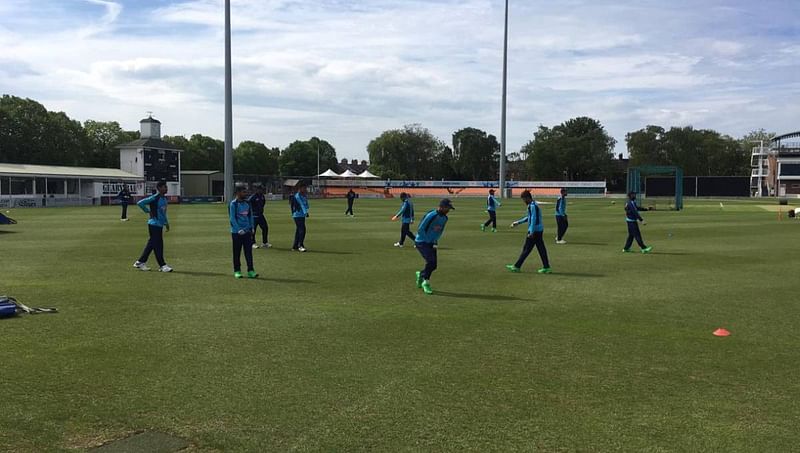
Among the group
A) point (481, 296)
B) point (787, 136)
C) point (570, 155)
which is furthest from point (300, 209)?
point (787, 136)

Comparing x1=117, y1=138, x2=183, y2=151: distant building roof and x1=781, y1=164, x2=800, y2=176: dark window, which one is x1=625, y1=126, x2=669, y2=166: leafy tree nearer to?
x1=781, y1=164, x2=800, y2=176: dark window

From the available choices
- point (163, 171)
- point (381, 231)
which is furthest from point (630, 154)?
point (381, 231)

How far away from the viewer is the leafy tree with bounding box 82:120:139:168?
89.6m

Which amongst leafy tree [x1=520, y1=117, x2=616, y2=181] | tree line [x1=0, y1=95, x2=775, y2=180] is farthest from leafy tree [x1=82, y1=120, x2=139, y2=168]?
leafy tree [x1=520, y1=117, x2=616, y2=181]

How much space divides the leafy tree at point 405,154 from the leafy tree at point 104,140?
46.6 metres

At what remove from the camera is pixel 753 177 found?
111875 millimetres

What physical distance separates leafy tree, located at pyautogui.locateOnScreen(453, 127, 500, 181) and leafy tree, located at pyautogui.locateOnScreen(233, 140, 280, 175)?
38.6 m

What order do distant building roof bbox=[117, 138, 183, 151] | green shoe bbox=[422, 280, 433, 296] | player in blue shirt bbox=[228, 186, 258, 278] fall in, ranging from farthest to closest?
distant building roof bbox=[117, 138, 183, 151] → player in blue shirt bbox=[228, 186, 258, 278] → green shoe bbox=[422, 280, 433, 296]

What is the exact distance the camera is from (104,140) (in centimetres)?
9300

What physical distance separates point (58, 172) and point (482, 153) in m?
87.7

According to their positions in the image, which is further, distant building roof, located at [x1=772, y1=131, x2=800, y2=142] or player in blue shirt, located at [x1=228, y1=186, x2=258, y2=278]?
distant building roof, located at [x1=772, y1=131, x2=800, y2=142]

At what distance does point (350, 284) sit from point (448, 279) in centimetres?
213

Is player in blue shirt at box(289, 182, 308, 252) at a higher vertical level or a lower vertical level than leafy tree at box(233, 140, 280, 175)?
lower

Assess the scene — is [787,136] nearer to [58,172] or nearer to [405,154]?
[405,154]
